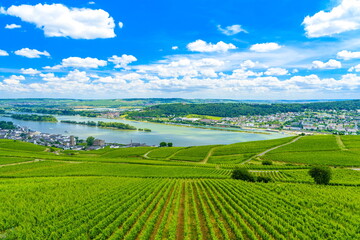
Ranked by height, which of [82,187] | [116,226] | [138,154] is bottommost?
[138,154]

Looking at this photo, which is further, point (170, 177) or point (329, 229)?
point (170, 177)

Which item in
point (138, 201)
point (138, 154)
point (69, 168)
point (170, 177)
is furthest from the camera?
point (138, 154)

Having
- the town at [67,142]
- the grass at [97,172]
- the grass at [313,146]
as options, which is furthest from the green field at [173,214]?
the town at [67,142]

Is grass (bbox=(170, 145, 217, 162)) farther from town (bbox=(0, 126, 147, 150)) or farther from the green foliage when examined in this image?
town (bbox=(0, 126, 147, 150))

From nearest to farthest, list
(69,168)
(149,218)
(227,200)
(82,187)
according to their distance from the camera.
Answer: (149,218) < (227,200) < (82,187) < (69,168)

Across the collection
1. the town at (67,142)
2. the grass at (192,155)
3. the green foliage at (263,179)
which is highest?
the green foliage at (263,179)

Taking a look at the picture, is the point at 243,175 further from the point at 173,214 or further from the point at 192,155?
the point at 192,155

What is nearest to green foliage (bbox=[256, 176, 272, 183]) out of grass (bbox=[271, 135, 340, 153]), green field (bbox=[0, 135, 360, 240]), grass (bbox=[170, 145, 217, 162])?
green field (bbox=[0, 135, 360, 240])

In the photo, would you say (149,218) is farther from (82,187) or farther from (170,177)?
(170,177)

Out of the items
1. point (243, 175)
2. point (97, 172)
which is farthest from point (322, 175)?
point (97, 172)

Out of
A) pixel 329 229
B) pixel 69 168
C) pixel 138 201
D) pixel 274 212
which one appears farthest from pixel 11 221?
pixel 69 168

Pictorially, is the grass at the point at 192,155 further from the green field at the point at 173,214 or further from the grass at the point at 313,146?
the green field at the point at 173,214
